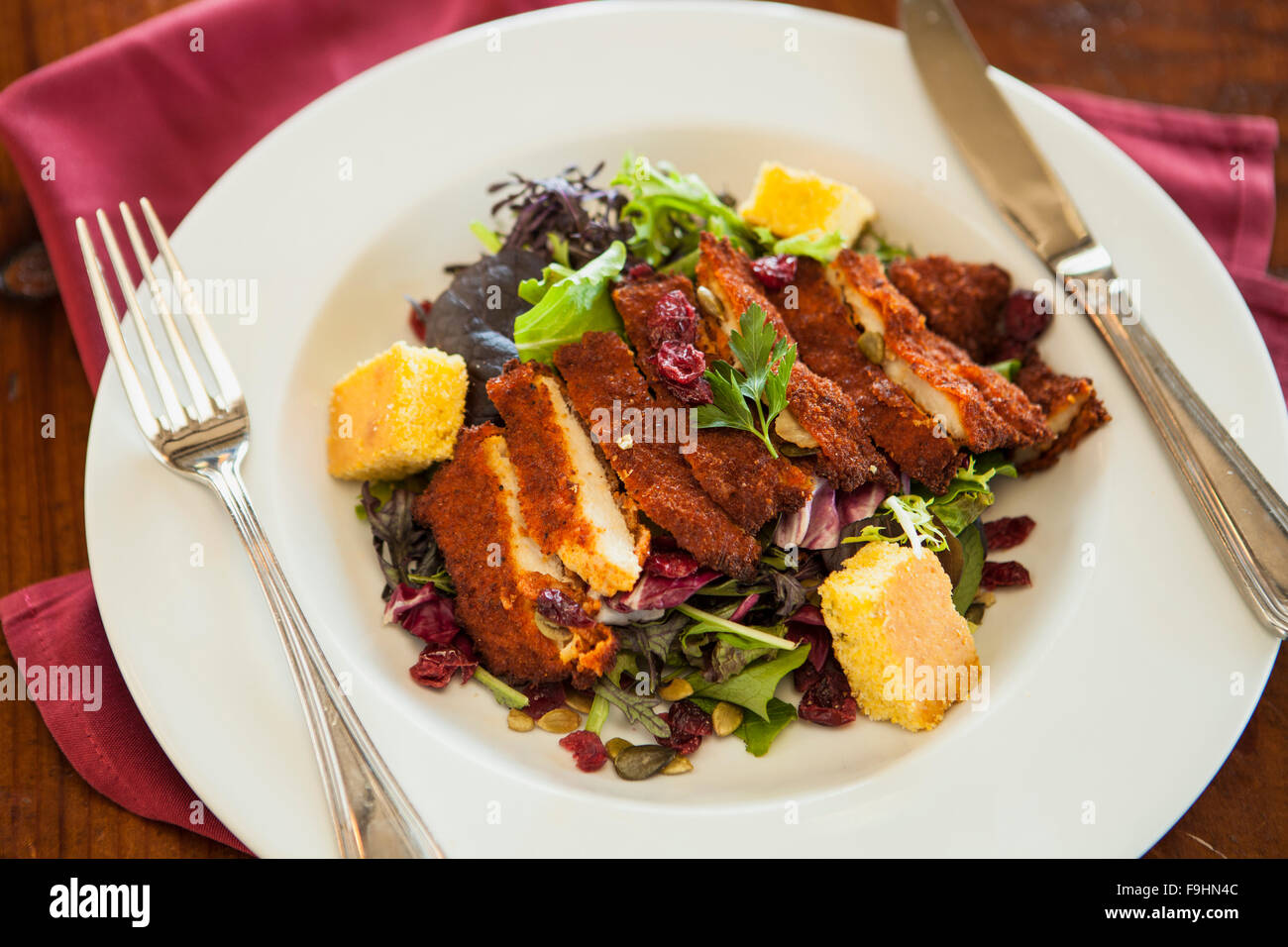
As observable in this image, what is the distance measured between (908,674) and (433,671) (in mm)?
1628

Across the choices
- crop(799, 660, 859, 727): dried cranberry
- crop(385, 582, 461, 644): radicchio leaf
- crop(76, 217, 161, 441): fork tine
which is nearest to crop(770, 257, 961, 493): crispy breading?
crop(799, 660, 859, 727): dried cranberry

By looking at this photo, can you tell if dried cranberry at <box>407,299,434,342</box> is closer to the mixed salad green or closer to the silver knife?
the mixed salad green

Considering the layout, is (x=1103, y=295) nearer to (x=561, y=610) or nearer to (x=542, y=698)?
(x=561, y=610)

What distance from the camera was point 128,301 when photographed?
137 inches

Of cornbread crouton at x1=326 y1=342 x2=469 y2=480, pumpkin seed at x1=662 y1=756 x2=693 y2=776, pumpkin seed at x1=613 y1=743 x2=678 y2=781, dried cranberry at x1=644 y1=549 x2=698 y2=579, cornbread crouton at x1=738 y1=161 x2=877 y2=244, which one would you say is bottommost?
pumpkin seed at x1=662 y1=756 x2=693 y2=776

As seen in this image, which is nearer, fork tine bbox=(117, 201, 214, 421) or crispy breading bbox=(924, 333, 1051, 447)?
fork tine bbox=(117, 201, 214, 421)

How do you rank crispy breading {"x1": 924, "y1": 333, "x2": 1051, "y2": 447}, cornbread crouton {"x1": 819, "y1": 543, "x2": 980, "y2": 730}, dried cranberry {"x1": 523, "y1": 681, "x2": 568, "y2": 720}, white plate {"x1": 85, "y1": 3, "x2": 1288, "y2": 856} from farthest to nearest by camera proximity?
crispy breading {"x1": 924, "y1": 333, "x2": 1051, "y2": 447} → dried cranberry {"x1": 523, "y1": 681, "x2": 568, "y2": 720} → cornbread crouton {"x1": 819, "y1": 543, "x2": 980, "y2": 730} → white plate {"x1": 85, "y1": 3, "x2": 1288, "y2": 856}

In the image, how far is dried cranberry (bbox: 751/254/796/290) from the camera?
377cm

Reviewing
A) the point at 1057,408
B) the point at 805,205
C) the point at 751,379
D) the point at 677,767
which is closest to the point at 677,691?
the point at 677,767

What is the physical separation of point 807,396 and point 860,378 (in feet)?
1.14

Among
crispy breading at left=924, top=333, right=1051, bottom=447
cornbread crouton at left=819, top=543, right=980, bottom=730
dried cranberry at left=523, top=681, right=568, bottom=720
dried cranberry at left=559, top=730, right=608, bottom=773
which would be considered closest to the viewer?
cornbread crouton at left=819, top=543, right=980, bottom=730

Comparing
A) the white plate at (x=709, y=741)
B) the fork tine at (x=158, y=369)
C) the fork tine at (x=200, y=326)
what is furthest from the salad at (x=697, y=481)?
the fork tine at (x=158, y=369)

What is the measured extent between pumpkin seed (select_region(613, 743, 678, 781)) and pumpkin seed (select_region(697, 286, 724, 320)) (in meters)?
1.59
